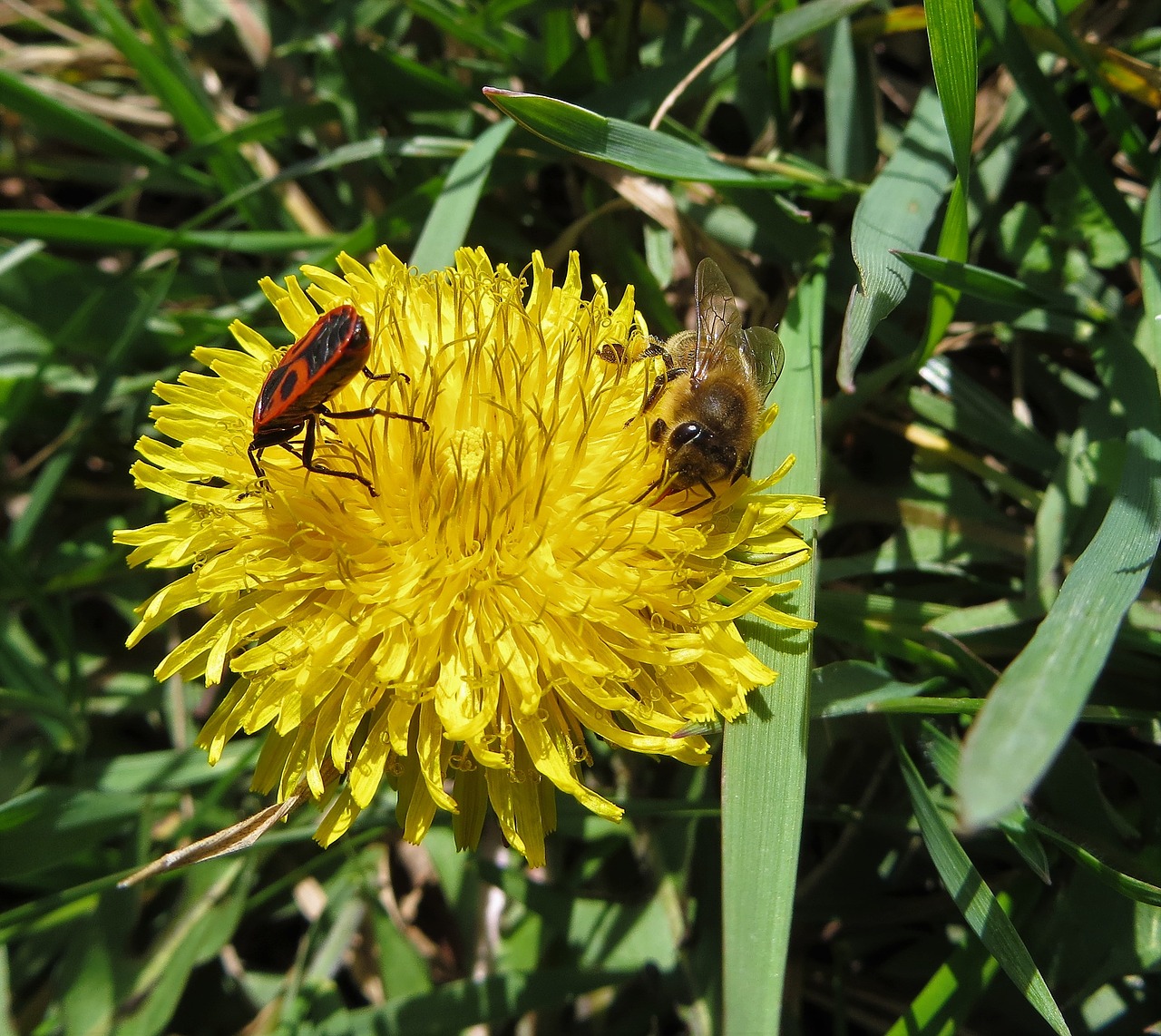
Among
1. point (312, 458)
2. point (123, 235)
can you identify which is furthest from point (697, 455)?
point (123, 235)

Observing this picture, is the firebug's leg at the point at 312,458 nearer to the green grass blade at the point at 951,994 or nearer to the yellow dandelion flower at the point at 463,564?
the yellow dandelion flower at the point at 463,564

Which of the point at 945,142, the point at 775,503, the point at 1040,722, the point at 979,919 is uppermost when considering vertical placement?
the point at 945,142

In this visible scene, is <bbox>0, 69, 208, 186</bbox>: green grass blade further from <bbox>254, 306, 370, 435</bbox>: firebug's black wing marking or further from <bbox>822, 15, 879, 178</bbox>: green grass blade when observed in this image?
<bbox>822, 15, 879, 178</bbox>: green grass blade

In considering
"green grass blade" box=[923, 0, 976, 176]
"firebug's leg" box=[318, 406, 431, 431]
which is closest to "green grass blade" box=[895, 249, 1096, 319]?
"green grass blade" box=[923, 0, 976, 176]

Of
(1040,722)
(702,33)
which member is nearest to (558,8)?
(702,33)

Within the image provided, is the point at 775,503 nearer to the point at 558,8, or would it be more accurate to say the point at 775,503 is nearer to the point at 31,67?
the point at 558,8
